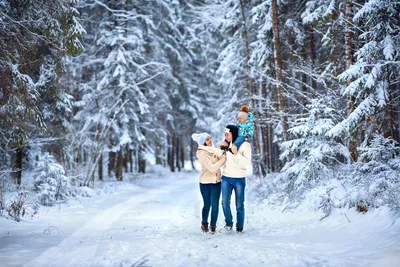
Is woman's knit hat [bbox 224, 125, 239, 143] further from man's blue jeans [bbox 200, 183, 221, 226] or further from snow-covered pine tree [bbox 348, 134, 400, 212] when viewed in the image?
snow-covered pine tree [bbox 348, 134, 400, 212]

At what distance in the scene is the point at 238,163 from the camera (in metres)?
6.08

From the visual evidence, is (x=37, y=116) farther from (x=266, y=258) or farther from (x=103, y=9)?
(x=103, y=9)

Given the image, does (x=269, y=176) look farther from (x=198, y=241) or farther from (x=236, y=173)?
(x=198, y=241)

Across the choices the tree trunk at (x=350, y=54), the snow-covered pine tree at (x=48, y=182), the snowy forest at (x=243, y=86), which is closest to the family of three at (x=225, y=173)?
the snowy forest at (x=243, y=86)

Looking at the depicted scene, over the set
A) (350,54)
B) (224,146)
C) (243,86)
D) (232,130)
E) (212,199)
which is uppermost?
(243,86)


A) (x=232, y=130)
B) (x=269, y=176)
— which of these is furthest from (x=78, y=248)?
(x=269, y=176)

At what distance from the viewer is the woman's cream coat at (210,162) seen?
238 inches

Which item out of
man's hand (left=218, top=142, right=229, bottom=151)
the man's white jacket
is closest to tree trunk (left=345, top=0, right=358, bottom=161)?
the man's white jacket

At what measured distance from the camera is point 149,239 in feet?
18.8

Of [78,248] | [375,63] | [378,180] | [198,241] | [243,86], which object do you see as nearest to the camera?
[78,248]

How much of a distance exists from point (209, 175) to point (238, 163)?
606 millimetres

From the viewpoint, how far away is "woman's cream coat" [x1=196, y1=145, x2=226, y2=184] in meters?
6.04

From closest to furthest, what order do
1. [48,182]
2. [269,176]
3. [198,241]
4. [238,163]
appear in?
[198,241] < [238,163] < [48,182] < [269,176]

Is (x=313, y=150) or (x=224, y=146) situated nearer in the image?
(x=224, y=146)
